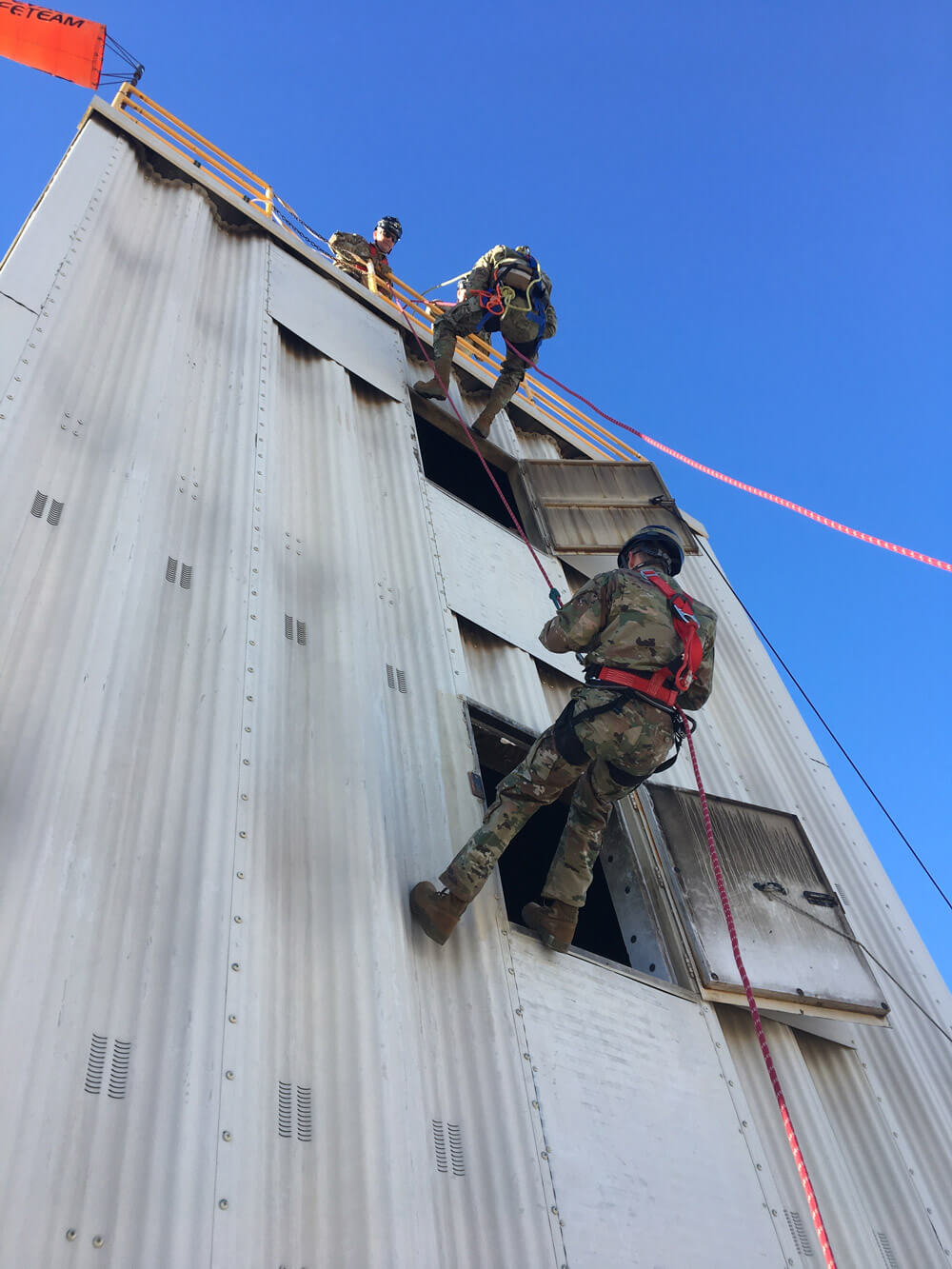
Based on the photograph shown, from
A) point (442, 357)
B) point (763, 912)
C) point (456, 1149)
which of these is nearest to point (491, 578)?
point (442, 357)

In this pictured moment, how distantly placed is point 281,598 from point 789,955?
338 centimetres

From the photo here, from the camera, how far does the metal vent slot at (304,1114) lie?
2871mm

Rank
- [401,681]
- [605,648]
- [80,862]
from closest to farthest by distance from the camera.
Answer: [80,862], [605,648], [401,681]

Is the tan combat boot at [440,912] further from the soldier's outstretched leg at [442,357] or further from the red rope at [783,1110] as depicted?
the soldier's outstretched leg at [442,357]

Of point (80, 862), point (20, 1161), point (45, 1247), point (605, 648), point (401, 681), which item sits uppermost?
point (401, 681)

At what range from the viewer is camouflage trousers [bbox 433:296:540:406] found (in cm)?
802

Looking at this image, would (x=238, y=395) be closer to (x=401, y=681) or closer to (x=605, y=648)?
(x=401, y=681)

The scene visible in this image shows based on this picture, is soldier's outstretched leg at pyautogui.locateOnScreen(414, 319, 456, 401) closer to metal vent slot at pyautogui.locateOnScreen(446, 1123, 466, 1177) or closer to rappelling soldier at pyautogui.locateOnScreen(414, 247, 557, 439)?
rappelling soldier at pyautogui.locateOnScreen(414, 247, 557, 439)

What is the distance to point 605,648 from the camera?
13.9 feet

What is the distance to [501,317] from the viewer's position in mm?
8195

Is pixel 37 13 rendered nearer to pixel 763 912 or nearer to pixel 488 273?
pixel 488 273

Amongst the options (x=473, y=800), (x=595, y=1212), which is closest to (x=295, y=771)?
(x=473, y=800)

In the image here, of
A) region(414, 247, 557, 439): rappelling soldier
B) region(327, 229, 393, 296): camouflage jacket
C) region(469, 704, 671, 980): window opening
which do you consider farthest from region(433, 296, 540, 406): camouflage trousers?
region(469, 704, 671, 980): window opening

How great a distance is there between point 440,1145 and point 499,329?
6.92 metres
